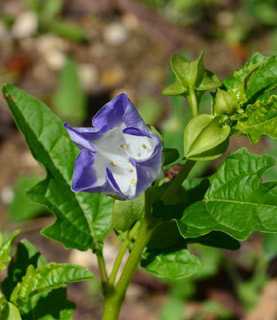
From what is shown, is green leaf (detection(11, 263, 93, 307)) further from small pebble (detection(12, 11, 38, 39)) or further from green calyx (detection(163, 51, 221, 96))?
small pebble (detection(12, 11, 38, 39))

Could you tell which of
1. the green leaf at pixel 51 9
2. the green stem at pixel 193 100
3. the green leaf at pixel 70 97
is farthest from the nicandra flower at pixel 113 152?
the green leaf at pixel 51 9

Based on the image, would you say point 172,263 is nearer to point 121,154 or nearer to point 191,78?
point 121,154

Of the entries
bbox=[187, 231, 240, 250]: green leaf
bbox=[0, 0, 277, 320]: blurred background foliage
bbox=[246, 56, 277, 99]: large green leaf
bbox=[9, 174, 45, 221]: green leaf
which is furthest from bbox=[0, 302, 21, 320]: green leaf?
bbox=[9, 174, 45, 221]: green leaf

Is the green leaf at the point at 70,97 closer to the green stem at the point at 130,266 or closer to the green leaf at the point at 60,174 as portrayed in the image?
the green leaf at the point at 60,174

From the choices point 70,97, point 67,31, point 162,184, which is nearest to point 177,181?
point 162,184

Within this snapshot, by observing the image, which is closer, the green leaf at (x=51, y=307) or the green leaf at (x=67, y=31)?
the green leaf at (x=51, y=307)

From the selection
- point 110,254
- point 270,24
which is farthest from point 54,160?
point 270,24
